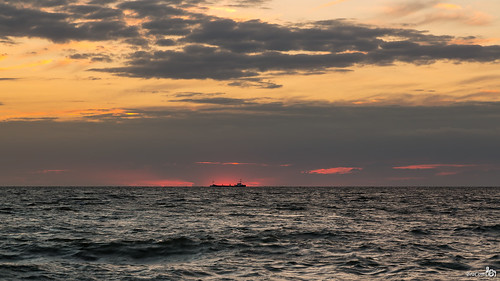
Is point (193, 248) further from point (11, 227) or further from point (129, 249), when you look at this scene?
point (11, 227)

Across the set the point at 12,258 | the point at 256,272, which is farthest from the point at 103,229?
the point at 256,272

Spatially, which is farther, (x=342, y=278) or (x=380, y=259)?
(x=380, y=259)

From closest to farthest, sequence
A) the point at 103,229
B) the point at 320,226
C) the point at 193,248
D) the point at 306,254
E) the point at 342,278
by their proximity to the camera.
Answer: the point at 342,278 → the point at 306,254 → the point at 193,248 → the point at 103,229 → the point at 320,226

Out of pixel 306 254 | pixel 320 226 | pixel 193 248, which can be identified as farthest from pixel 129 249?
pixel 320 226

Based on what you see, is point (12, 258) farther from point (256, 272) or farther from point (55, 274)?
point (256, 272)

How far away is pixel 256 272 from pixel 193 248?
7.68m

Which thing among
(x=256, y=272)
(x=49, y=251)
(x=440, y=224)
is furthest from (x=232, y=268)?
(x=440, y=224)

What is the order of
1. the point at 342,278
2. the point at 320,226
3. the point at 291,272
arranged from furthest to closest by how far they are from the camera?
the point at 320,226
the point at 291,272
the point at 342,278

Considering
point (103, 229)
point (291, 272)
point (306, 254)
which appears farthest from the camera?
point (103, 229)

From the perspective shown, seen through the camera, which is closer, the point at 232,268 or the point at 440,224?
the point at 232,268

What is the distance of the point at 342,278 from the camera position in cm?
1944

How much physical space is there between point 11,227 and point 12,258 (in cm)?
1496

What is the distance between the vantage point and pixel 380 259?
2348 centimetres

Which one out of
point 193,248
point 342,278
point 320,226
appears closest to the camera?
point 342,278
